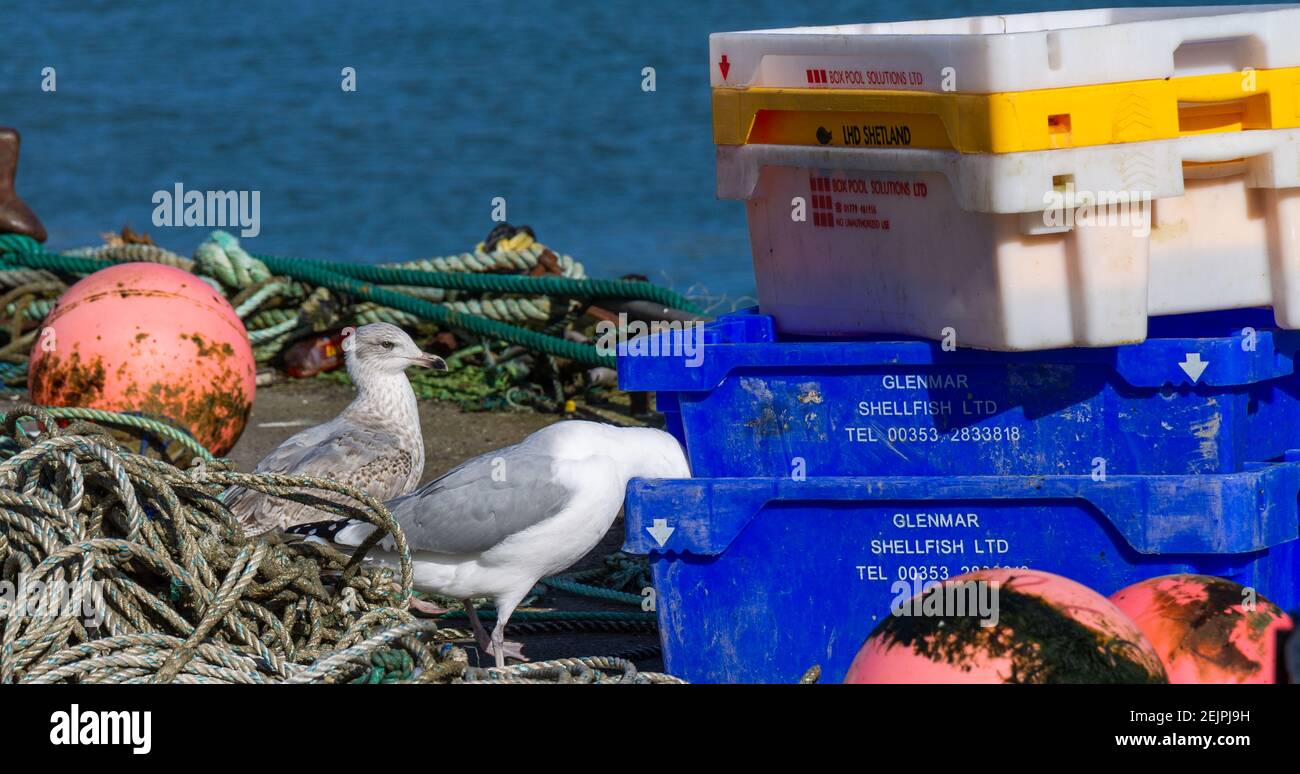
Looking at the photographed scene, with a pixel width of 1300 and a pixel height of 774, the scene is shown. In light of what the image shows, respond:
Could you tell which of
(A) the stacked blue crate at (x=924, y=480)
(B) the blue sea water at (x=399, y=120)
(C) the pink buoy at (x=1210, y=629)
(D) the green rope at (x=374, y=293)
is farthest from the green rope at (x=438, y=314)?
(B) the blue sea water at (x=399, y=120)

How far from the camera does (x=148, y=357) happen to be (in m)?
6.94

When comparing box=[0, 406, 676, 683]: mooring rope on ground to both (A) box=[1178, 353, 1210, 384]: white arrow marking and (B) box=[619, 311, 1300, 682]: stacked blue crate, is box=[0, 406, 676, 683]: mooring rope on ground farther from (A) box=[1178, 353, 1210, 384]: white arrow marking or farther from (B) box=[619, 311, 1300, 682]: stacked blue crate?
(A) box=[1178, 353, 1210, 384]: white arrow marking

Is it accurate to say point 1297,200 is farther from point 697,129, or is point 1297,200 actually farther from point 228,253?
point 697,129

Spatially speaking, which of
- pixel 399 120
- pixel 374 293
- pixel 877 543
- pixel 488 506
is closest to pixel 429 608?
pixel 488 506

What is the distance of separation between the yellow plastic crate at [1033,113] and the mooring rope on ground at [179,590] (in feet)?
4.92

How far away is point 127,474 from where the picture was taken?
4.46 m

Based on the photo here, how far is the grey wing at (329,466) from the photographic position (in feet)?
19.3

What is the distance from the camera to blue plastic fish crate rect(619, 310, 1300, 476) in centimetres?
437

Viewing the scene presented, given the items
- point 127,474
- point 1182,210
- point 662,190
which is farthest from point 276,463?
point 662,190

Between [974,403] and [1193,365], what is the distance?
0.54 metres

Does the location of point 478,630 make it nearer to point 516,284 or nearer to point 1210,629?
point 1210,629

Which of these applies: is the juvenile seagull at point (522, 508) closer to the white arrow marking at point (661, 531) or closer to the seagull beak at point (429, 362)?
the white arrow marking at point (661, 531)

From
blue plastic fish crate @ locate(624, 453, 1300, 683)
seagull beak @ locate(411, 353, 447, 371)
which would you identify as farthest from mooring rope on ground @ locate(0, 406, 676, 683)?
seagull beak @ locate(411, 353, 447, 371)
